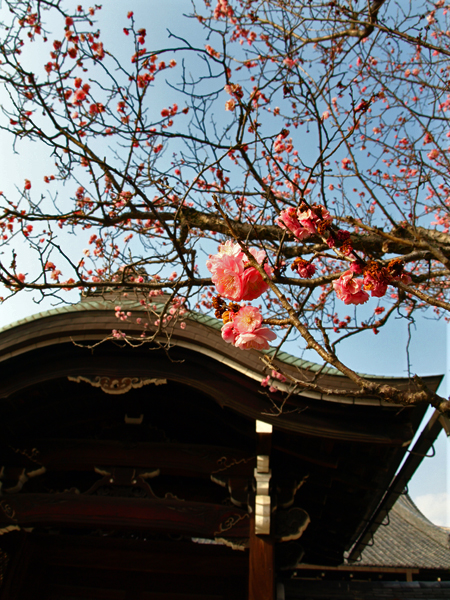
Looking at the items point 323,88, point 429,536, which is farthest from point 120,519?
point 429,536

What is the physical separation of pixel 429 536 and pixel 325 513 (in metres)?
6.03

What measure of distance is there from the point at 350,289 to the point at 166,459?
11.0ft

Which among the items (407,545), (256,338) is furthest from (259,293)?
(407,545)

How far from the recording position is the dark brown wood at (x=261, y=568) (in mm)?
3697

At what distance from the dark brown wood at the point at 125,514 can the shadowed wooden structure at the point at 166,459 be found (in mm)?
11

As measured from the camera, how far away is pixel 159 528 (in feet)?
13.8

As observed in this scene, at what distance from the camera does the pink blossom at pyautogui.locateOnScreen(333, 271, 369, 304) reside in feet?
6.58

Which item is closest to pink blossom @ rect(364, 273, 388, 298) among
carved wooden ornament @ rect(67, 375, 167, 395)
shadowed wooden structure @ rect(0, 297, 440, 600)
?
shadowed wooden structure @ rect(0, 297, 440, 600)

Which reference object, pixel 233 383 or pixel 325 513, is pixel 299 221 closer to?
pixel 233 383

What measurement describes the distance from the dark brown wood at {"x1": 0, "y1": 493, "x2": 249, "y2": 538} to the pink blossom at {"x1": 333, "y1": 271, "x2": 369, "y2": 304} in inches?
115

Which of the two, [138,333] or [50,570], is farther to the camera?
[50,570]

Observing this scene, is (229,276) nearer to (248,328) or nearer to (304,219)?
(248,328)

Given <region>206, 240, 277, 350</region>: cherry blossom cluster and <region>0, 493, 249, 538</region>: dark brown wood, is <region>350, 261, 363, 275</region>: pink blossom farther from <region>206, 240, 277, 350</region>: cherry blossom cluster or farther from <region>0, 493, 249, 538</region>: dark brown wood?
<region>0, 493, 249, 538</region>: dark brown wood

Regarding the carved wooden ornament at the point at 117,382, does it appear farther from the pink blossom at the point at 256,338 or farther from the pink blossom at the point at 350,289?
the pink blossom at the point at 350,289
